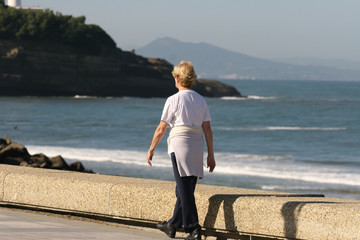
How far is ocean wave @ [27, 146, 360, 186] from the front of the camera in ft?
67.3

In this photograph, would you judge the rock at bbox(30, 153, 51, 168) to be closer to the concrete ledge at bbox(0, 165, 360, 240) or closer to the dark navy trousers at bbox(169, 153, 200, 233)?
the concrete ledge at bbox(0, 165, 360, 240)

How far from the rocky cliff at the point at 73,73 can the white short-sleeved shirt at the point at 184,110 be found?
108 m

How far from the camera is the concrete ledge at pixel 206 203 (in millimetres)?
5383

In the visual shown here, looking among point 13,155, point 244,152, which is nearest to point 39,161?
point 13,155

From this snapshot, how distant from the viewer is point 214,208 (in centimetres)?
590

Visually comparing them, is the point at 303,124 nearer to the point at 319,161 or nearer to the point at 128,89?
the point at 319,161

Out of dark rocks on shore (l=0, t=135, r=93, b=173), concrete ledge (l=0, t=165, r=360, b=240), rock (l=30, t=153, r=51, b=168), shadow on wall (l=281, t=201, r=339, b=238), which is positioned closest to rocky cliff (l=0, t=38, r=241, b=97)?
rock (l=30, t=153, r=51, b=168)

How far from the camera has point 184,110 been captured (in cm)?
551

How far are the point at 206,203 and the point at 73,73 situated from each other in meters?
113

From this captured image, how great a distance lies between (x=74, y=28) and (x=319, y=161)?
4017 inches

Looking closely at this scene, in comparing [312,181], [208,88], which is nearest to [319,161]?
[312,181]

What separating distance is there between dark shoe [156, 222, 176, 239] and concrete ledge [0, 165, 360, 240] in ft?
0.69

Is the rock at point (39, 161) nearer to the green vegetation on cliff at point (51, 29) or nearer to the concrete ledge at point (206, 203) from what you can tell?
the concrete ledge at point (206, 203)

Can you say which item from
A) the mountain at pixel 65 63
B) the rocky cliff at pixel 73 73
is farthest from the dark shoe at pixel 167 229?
the mountain at pixel 65 63
